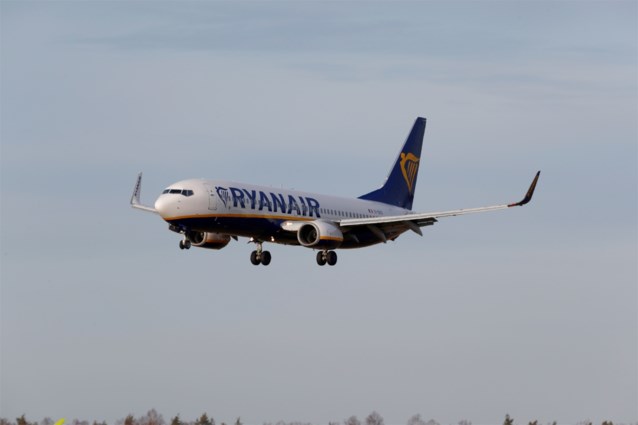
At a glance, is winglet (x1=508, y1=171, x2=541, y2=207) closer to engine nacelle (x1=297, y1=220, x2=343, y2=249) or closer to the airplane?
the airplane

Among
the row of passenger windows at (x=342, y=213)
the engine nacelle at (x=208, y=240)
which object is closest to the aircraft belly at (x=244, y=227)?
the row of passenger windows at (x=342, y=213)

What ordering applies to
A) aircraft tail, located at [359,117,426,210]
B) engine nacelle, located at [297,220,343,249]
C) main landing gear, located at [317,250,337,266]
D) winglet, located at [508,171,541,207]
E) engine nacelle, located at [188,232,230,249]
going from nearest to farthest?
1. winglet, located at [508,171,541,207]
2. engine nacelle, located at [297,220,343,249]
3. main landing gear, located at [317,250,337,266]
4. engine nacelle, located at [188,232,230,249]
5. aircraft tail, located at [359,117,426,210]

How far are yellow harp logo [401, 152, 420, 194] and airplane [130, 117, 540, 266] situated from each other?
13.9ft

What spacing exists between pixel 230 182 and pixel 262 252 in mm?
8216

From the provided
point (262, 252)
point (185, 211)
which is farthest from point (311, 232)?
point (185, 211)

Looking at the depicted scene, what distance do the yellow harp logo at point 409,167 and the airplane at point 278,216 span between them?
4.25 metres

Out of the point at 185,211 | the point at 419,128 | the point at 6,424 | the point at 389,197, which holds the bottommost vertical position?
the point at 6,424

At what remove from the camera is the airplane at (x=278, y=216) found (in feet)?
251

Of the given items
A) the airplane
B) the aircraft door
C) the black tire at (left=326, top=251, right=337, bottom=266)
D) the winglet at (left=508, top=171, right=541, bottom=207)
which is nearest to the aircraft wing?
the airplane

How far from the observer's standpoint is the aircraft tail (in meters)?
96.9

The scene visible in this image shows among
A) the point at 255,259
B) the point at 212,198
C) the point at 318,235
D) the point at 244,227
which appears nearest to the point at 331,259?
the point at 318,235

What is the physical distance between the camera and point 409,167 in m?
101

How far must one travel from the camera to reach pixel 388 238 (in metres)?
89.9

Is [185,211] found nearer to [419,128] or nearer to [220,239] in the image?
[220,239]
